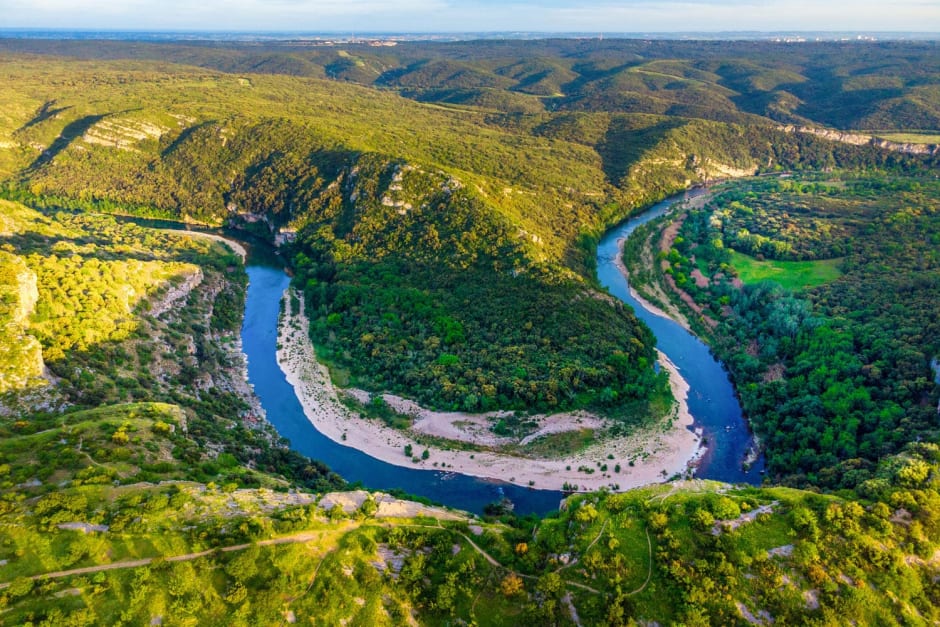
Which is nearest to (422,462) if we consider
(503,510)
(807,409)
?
(503,510)

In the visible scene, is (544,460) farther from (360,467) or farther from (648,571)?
(648,571)

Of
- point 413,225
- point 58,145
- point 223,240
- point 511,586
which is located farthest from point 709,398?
point 58,145

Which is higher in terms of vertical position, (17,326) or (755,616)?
(17,326)

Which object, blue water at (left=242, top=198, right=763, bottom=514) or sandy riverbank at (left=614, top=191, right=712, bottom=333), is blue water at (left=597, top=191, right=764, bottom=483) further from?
sandy riverbank at (left=614, top=191, right=712, bottom=333)

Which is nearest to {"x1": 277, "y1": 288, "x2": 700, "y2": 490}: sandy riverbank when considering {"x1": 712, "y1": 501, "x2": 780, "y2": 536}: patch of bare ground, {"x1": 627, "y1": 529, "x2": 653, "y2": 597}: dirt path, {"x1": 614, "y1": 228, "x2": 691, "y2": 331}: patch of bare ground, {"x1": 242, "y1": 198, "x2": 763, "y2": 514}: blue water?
{"x1": 242, "y1": 198, "x2": 763, "y2": 514}: blue water

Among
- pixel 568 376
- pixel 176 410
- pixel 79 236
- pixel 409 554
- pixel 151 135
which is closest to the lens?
pixel 409 554

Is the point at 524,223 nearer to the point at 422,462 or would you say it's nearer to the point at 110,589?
the point at 422,462
